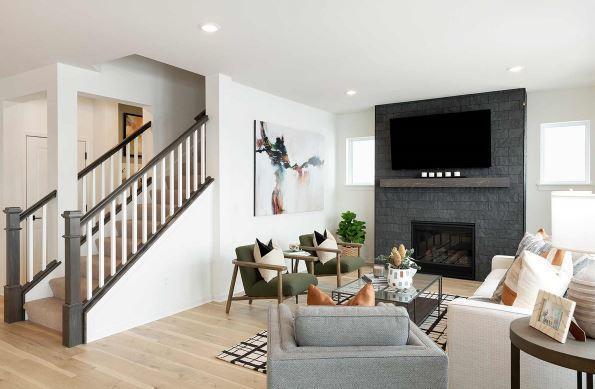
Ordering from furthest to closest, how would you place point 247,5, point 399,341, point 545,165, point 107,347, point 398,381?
point 545,165, point 107,347, point 247,5, point 399,341, point 398,381

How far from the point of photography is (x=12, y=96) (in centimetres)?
512

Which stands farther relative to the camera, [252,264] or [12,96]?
[12,96]

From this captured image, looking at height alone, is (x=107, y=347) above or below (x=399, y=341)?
below

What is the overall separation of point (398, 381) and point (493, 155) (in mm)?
5024

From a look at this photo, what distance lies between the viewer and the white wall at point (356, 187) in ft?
24.2

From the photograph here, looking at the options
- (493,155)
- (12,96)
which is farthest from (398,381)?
(12,96)

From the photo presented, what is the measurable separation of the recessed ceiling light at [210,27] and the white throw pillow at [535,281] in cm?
290

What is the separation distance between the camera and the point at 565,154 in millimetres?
5863

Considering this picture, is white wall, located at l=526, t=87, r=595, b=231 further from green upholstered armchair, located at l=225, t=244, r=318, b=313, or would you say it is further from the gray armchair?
the gray armchair

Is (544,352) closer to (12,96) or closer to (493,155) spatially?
(493,155)

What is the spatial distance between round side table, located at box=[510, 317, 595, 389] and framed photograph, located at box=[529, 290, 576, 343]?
0.09 ft

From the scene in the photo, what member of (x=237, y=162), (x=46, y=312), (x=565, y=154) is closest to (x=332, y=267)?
(x=237, y=162)

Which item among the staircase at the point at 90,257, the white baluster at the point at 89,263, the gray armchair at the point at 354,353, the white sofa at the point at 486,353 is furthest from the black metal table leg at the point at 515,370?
the white baluster at the point at 89,263

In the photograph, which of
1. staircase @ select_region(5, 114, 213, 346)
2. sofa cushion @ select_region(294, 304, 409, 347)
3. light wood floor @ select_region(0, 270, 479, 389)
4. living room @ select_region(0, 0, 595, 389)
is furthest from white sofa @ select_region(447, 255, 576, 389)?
staircase @ select_region(5, 114, 213, 346)
